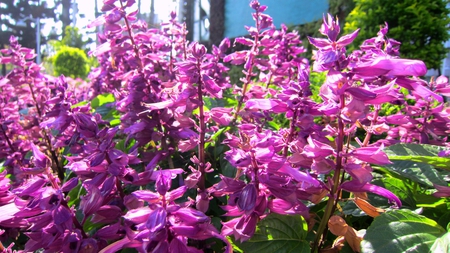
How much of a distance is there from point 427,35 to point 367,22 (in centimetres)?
137

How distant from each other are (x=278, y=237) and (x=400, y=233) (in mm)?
320

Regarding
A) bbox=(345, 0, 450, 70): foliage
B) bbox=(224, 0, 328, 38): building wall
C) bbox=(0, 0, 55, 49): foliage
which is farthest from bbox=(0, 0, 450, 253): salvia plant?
bbox=(0, 0, 55, 49): foliage

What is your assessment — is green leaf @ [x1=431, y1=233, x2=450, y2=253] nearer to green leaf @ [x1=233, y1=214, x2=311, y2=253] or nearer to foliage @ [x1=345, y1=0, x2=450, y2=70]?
green leaf @ [x1=233, y1=214, x2=311, y2=253]

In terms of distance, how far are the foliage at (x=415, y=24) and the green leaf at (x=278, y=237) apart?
7.40 meters

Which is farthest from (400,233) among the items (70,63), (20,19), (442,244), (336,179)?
(20,19)

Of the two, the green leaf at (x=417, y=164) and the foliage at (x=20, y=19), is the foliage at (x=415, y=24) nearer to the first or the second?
the green leaf at (x=417, y=164)

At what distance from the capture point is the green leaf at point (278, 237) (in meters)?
1.00

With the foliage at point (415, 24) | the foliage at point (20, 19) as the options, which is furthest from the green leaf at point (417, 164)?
the foliage at point (20, 19)

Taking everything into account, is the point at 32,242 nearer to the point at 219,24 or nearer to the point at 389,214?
the point at 389,214

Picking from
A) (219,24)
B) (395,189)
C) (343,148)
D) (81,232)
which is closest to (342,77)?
(343,148)

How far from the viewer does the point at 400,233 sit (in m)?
0.90

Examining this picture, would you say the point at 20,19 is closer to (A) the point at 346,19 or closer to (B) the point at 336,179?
(A) the point at 346,19

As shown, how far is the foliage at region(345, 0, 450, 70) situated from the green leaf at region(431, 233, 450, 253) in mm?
7418

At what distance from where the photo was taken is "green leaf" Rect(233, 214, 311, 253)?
1002 millimetres
